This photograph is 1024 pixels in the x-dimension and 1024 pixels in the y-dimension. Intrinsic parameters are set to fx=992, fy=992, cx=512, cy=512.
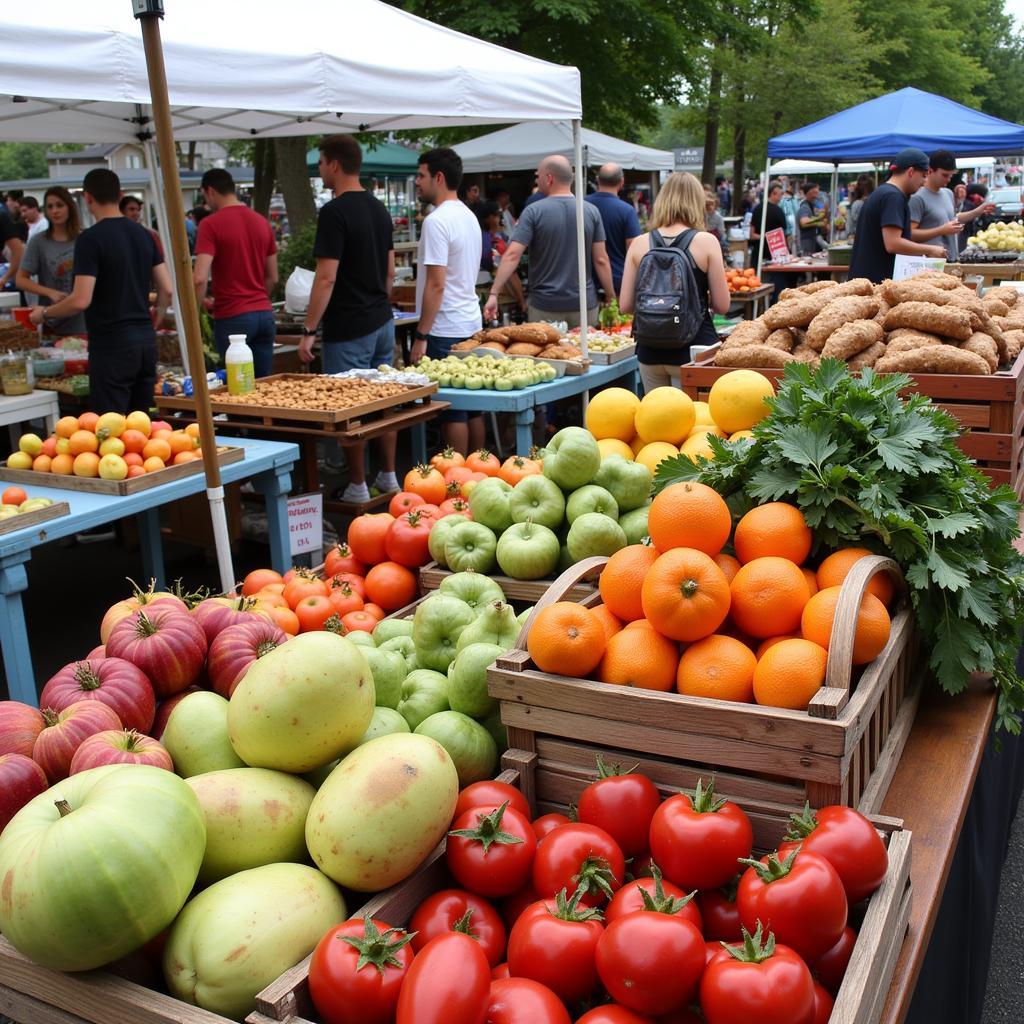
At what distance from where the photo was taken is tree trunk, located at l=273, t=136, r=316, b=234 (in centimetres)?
1420

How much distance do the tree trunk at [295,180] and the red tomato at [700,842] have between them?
13668mm

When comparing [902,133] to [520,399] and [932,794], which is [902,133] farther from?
[932,794]

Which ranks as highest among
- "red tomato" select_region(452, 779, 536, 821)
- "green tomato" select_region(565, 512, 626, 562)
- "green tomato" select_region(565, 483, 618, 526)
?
"green tomato" select_region(565, 483, 618, 526)

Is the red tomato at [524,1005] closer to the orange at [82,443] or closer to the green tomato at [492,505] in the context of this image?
the green tomato at [492,505]

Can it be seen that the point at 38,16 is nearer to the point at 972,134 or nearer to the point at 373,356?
the point at 373,356

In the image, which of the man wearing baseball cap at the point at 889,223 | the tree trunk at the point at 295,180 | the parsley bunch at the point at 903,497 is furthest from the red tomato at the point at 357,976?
the tree trunk at the point at 295,180

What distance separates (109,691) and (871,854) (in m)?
1.30

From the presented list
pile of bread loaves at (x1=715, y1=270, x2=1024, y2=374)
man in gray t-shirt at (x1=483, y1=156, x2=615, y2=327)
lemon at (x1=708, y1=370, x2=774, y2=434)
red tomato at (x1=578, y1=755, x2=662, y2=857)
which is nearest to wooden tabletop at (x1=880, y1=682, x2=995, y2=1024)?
red tomato at (x1=578, y1=755, x2=662, y2=857)

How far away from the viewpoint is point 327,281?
6395mm

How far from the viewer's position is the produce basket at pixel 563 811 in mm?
1320

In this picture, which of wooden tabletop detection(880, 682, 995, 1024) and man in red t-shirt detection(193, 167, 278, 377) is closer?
wooden tabletop detection(880, 682, 995, 1024)

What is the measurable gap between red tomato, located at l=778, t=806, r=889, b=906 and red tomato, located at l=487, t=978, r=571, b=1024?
0.41 metres

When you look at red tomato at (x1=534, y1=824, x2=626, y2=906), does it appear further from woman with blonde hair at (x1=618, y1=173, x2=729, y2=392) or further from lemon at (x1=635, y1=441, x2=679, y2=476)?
woman with blonde hair at (x1=618, y1=173, x2=729, y2=392)

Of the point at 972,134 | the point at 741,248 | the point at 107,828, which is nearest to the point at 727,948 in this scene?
the point at 107,828
